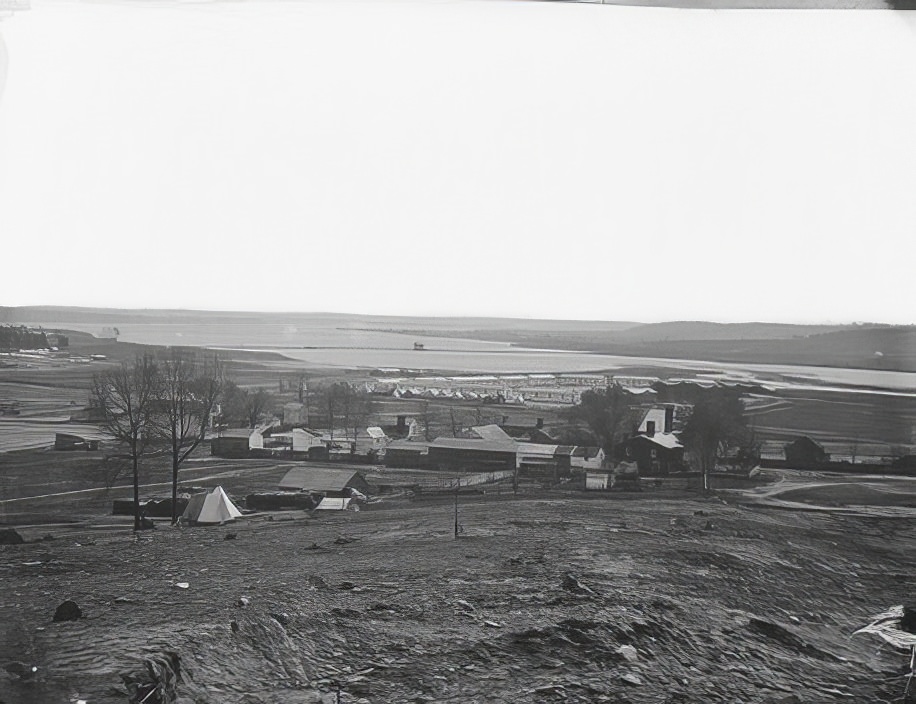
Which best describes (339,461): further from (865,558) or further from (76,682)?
(865,558)

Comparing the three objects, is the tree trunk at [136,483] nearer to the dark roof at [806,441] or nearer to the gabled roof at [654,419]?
the gabled roof at [654,419]

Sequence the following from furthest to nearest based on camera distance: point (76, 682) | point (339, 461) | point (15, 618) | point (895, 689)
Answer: point (339, 461), point (895, 689), point (15, 618), point (76, 682)

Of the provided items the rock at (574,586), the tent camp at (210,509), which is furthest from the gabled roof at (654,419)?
the tent camp at (210,509)

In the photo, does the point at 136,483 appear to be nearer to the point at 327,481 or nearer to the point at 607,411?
the point at 327,481

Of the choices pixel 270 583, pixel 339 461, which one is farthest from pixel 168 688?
pixel 339 461

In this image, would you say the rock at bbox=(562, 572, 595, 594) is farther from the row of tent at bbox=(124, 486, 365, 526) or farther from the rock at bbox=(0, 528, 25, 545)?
the rock at bbox=(0, 528, 25, 545)

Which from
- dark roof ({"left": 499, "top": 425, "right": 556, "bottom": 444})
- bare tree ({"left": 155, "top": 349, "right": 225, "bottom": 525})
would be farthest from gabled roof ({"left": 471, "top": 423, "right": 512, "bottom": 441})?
bare tree ({"left": 155, "top": 349, "right": 225, "bottom": 525})
